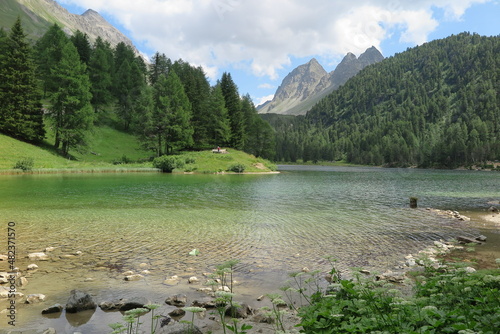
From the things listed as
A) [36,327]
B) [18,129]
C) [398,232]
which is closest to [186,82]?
[18,129]

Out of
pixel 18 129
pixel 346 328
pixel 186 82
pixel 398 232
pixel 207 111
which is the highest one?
pixel 186 82

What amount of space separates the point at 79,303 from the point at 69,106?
7281cm

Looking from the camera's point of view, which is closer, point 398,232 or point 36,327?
point 36,327

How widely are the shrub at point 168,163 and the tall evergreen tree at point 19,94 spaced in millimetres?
24874

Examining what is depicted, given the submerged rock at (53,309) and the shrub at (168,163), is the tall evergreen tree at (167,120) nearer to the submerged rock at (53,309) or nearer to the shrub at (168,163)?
the shrub at (168,163)

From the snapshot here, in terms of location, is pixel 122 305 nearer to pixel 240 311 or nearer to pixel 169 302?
pixel 169 302

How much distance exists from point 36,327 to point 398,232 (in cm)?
1829

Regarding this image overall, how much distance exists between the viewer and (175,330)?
6527mm

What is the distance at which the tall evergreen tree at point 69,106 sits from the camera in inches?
2598

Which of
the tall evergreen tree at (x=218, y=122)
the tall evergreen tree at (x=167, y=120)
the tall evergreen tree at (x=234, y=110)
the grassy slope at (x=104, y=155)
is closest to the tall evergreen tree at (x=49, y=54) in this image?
Result: the grassy slope at (x=104, y=155)

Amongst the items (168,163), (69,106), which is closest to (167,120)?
(168,163)

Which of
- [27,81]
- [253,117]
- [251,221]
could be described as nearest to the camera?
[251,221]

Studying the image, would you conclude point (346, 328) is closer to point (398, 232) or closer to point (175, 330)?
point (175, 330)

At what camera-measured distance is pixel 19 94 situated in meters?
62.8
